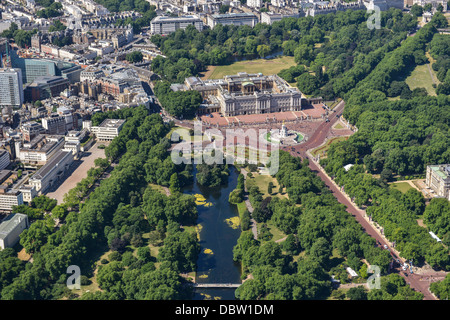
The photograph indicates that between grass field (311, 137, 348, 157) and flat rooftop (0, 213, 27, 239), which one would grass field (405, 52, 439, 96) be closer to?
grass field (311, 137, 348, 157)

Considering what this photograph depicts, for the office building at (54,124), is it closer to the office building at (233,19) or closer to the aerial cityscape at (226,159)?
the aerial cityscape at (226,159)

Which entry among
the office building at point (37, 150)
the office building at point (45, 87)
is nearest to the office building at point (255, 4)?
the office building at point (45, 87)

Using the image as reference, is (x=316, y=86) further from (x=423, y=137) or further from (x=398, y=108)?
(x=423, y=137)

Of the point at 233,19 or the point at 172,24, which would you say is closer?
the point at 172,24

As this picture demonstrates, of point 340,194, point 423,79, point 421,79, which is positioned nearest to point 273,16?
point 421,79

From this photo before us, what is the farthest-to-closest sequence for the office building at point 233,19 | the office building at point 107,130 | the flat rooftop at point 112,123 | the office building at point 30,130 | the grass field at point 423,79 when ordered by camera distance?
the office building at point 233,19
the grass field at point 423,79
the flat rooftop at point 112,123
the office building at point 107,130
the office building at point 30,130

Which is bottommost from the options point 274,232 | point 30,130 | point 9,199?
point 274,232

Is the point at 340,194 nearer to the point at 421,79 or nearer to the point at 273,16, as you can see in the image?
the point at 421,79
